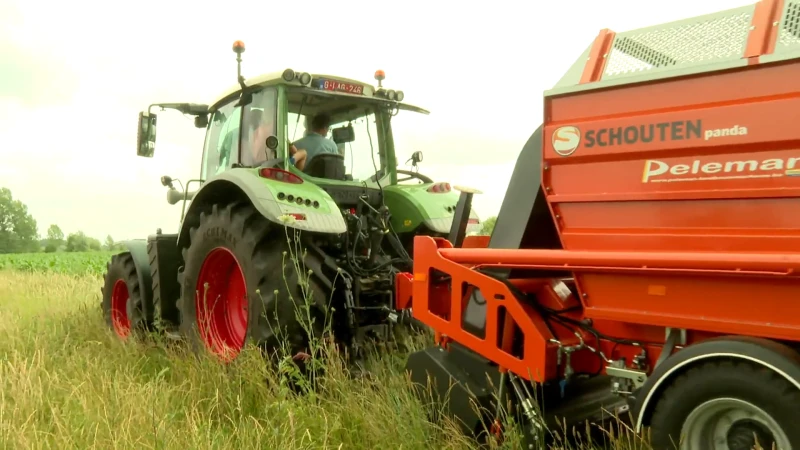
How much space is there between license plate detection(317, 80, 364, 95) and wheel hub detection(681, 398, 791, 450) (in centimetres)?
315

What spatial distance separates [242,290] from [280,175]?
2.66 feet

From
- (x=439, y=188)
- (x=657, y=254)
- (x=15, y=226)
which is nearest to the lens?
(x=657, y=254)

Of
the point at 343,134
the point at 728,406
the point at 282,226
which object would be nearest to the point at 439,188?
the point at 343,134

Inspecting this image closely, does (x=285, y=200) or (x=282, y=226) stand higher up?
(x=285, y=200)

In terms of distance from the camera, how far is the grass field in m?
2.68

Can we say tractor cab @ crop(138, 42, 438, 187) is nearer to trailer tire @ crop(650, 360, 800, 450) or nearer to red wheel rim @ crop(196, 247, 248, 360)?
red wheel rim @ crop(196, 247, 248, 360)

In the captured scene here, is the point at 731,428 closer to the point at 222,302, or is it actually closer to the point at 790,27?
the point at 790,27

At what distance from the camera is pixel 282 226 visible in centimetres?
366

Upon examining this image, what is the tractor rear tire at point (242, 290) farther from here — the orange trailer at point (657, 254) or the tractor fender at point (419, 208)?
the tractor fender at point (419, 208)

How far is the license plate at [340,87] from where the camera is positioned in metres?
4.38


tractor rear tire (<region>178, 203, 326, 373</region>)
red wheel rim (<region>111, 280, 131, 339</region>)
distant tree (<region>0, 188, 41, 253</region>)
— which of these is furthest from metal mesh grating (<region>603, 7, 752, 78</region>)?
distant tree (<region>0, 188, 41, 253</region>)

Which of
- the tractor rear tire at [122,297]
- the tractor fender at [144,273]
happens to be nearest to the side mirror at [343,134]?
the tractor fender at [144,273]

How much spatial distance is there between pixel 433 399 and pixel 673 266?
1.23m

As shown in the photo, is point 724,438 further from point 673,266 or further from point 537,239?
point 537,239
